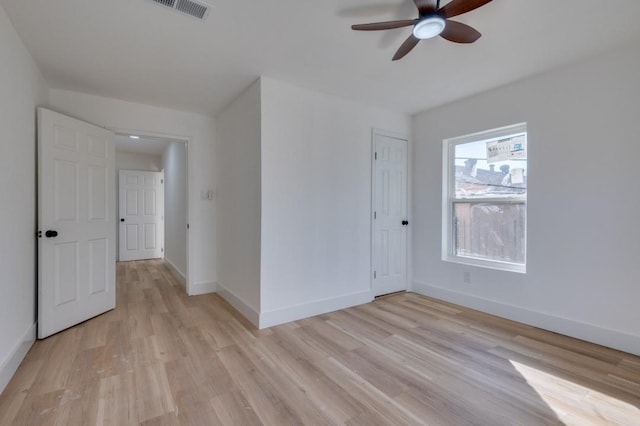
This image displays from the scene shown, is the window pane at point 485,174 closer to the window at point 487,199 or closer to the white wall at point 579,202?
the window at point 487,199

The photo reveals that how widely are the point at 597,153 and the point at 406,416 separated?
2.70 m

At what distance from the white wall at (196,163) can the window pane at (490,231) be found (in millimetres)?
3324

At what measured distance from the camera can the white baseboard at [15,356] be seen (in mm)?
1858

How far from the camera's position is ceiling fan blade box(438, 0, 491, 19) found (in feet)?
5.31

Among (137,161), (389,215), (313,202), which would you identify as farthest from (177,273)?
(389,215)

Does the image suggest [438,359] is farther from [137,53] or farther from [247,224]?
[137,53]

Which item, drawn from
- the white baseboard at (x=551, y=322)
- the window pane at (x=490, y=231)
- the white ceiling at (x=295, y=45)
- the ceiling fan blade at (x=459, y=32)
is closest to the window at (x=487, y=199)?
the window pane at (x=490, y=231)

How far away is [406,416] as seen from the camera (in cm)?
163

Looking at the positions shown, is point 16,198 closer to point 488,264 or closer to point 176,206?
point 176,206

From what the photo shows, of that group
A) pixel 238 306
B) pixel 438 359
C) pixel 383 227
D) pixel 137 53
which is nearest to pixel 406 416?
pixel 438 359

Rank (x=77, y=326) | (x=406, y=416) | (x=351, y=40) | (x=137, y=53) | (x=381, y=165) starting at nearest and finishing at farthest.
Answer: (x=406, y=416), (x=351, y=40), (x=137, y=53), (x=77, y=326), (x=381, y=165)

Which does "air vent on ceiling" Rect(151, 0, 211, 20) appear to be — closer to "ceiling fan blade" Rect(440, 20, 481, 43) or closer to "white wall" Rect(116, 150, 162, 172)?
"ceiling fan blade" Rect(440, 20, 481, 43)

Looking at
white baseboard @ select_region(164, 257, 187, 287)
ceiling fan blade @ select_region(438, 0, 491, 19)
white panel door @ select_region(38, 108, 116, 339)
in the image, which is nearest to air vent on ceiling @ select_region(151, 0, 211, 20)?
ceiling fan blade @ select_region(438, 0, 491, 19)

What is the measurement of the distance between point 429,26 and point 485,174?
2175mm
